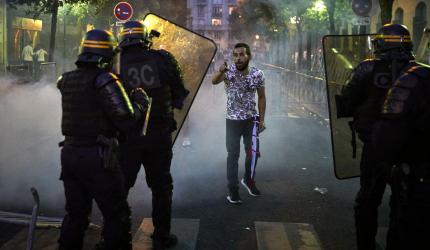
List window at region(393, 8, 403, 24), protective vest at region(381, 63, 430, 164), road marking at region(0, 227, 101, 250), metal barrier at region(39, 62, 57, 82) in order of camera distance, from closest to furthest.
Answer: protective vest at region(381, 63, 430, 164) → road marking at region(0, 227, 101, 250) → metal barrier at region(39, 62, 57, 82) → window at region(393, 8, 403, 24)

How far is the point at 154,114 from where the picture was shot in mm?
4043

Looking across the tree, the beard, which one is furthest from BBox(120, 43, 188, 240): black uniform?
the tree

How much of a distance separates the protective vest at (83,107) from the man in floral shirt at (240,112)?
2.58 m

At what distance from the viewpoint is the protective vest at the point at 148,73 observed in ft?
12.9

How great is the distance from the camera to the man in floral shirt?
5754mm

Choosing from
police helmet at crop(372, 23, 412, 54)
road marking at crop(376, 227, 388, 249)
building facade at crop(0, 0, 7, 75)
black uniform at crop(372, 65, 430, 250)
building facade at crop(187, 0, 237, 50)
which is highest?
building facade at crop(187, 0, 237, 50)

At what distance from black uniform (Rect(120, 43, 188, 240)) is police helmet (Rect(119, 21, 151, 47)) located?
0.14ft

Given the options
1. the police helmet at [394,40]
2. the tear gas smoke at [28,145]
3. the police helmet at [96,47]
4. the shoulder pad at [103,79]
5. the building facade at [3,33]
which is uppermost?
the building facade at [3,33]

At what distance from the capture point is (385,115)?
112 inches

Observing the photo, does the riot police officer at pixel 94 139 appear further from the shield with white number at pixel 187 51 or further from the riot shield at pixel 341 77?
the riot shield at pixel 341 77

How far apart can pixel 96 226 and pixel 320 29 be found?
25.1 meters

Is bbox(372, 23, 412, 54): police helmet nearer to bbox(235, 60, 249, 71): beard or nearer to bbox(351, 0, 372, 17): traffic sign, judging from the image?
bbox(235, 60, 249, 71): beard

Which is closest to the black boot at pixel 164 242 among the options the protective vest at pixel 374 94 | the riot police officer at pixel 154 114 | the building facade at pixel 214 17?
the riot police officer at pixel 154 114

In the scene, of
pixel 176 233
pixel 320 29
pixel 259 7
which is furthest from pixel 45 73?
pixel 259 7
